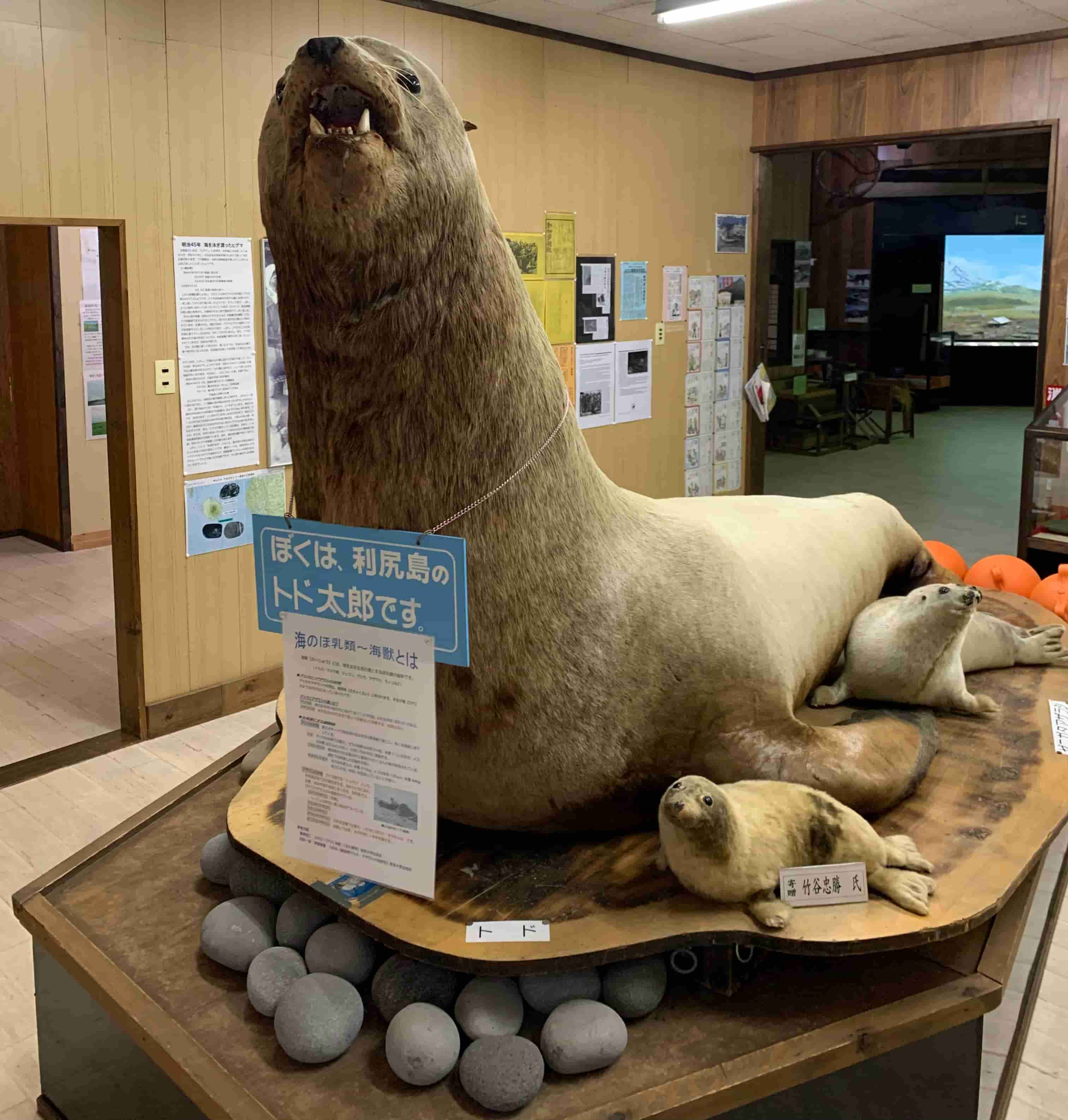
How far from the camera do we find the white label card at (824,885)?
188cm

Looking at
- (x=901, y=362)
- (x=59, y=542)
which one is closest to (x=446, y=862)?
(x=59, y=542)

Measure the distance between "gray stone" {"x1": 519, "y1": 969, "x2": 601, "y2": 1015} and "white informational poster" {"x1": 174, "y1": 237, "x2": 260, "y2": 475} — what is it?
326 centimetres

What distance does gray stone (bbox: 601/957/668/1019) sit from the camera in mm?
1875

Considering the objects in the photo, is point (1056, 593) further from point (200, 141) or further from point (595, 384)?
point (200, 141)

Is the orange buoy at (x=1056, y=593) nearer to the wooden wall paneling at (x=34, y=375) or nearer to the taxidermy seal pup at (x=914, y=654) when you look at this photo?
the taxidermy seal pup at (x=914, y=654)

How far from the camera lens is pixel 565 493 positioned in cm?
195

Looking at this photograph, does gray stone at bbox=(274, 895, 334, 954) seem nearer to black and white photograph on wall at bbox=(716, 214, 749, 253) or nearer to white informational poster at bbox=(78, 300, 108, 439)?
black and white photograph on wall at bbox=(716, 214, 749, 253)

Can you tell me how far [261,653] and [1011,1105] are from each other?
11.4 feet

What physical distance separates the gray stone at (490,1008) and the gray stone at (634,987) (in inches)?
5.7

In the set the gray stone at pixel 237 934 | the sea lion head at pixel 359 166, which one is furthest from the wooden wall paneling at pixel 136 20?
the gray stone at pixel 237 934

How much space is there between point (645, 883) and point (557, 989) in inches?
9.0

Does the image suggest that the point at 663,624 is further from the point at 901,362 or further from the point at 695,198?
the point at 901,362

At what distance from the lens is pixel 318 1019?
71.2 inches

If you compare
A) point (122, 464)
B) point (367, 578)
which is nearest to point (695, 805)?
point (367, 578)
